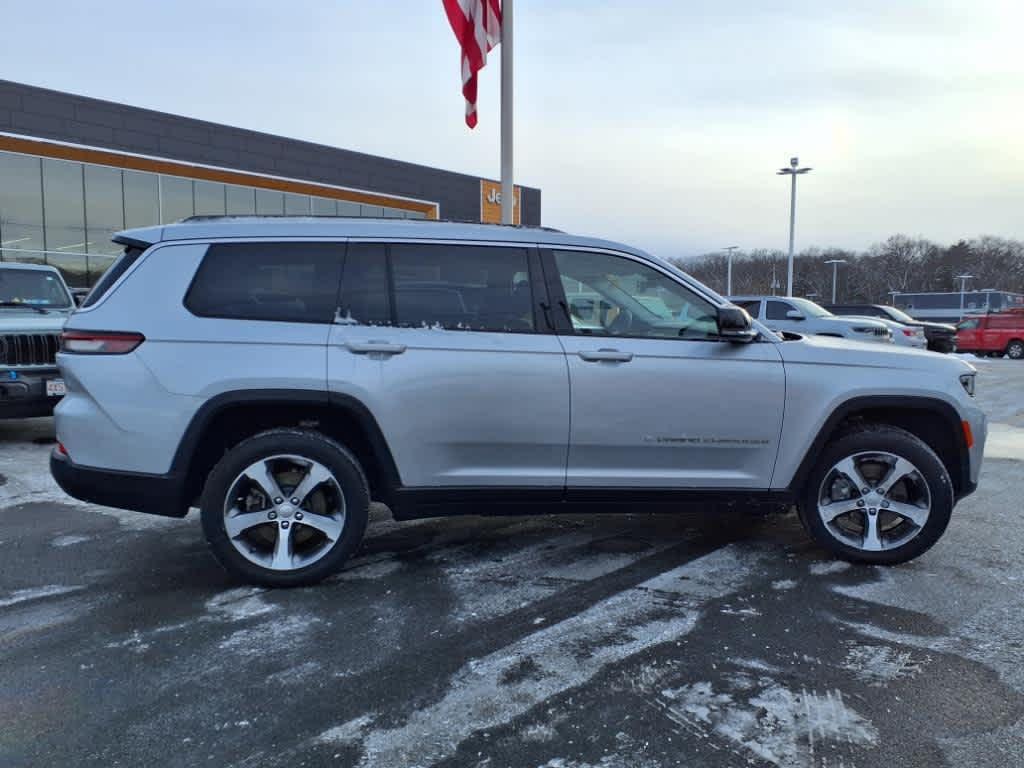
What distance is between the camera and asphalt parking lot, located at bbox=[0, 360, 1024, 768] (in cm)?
239

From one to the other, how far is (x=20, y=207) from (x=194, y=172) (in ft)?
19.2

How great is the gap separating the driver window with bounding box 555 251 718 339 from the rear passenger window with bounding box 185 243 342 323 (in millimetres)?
1280

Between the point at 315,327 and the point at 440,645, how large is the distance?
1.71 metres

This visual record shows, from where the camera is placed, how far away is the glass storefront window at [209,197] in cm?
2602

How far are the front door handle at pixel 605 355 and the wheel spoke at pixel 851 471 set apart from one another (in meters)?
1.39

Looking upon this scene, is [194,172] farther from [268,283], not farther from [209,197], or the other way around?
[268,283]

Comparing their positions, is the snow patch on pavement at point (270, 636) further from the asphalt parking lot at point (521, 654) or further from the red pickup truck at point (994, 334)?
the red pickup truck at point (994, 334)

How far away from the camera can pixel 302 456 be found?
3.62 meters

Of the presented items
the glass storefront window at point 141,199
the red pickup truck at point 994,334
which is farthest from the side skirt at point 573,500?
the red pickup truck at point 994,334

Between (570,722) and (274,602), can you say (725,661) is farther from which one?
(274,602)

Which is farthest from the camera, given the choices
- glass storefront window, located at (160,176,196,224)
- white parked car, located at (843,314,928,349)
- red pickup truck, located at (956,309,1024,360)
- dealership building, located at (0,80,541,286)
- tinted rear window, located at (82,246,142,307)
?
glass storefront window, located at (160,176,196,224)

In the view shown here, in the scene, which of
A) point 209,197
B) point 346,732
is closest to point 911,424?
point 346,732

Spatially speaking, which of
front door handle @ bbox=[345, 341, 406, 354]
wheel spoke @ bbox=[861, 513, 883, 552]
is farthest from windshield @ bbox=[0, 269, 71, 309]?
wheel spoke @ bbox=[861, 513, 883, 552]

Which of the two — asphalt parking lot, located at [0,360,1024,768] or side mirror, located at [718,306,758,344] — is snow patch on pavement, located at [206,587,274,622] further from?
side mirror, located at [718,306,758,344]
